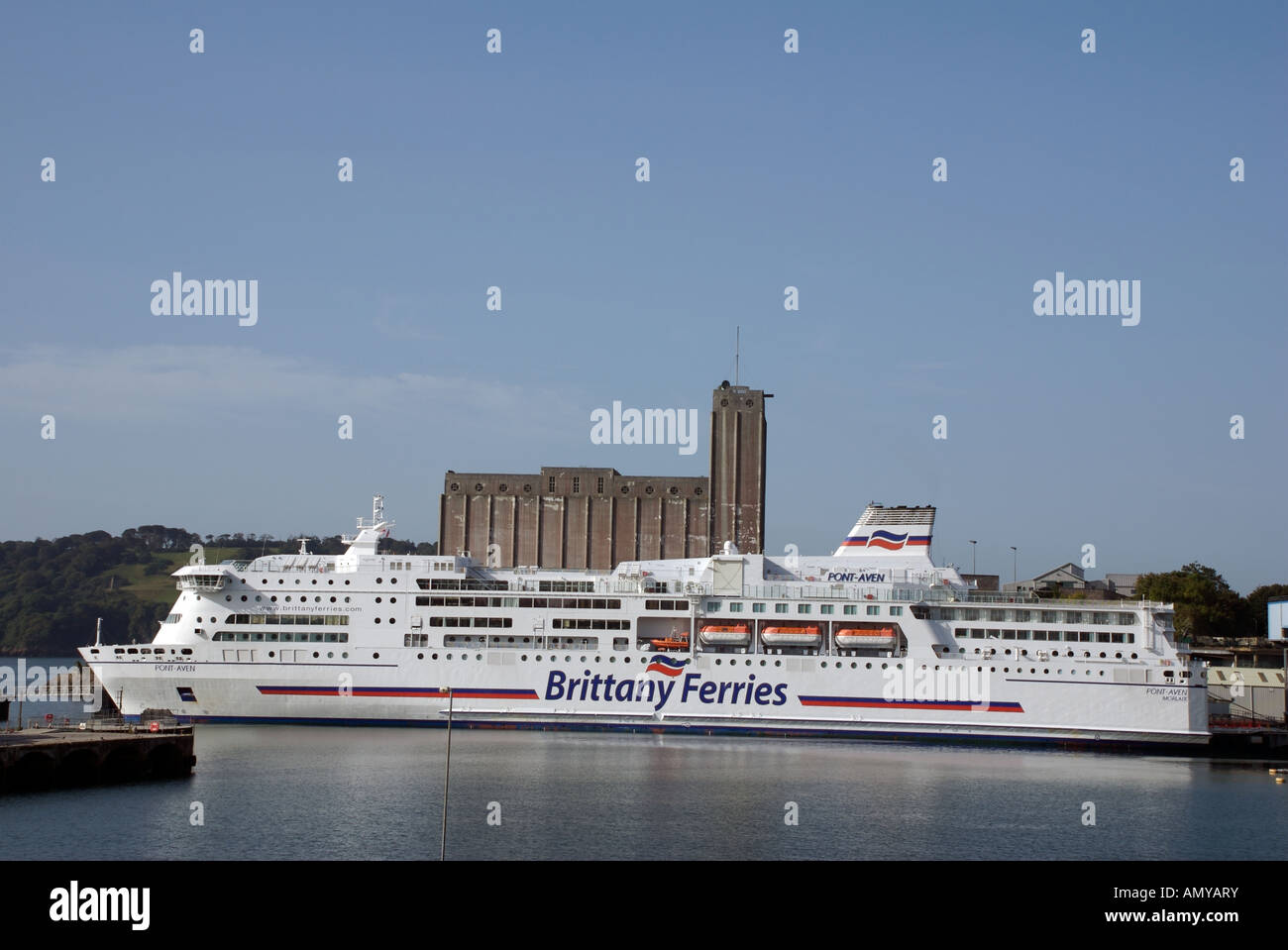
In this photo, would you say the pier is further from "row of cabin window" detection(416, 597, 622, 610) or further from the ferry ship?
"row of cabin window" detection(416, 597, 622, 610)

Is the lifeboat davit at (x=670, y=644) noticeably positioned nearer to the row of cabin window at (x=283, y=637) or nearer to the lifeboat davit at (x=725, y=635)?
the lifeboat davit at (x=725, y=635)

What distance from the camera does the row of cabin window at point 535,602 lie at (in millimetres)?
51594

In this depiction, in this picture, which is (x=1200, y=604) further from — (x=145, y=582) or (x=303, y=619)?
(x=145, y=582)

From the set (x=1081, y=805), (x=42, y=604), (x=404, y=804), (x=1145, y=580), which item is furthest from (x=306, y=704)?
(x=42, y=604)

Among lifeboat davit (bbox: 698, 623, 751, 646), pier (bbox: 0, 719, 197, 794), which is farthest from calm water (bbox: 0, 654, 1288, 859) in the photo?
lifeboat davit (bbox: 698, 623, 751, 646)

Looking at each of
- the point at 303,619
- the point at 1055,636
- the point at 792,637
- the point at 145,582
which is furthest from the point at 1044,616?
the point at 145,582

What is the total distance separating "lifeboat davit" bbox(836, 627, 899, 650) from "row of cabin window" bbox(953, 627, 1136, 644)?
9.81 feet

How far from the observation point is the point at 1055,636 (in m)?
49.7

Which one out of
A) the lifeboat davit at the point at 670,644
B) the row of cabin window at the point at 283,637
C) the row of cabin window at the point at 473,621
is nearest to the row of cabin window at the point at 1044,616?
the lifeboat davit at the point at 670,644

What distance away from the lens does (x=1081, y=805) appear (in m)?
34.8
